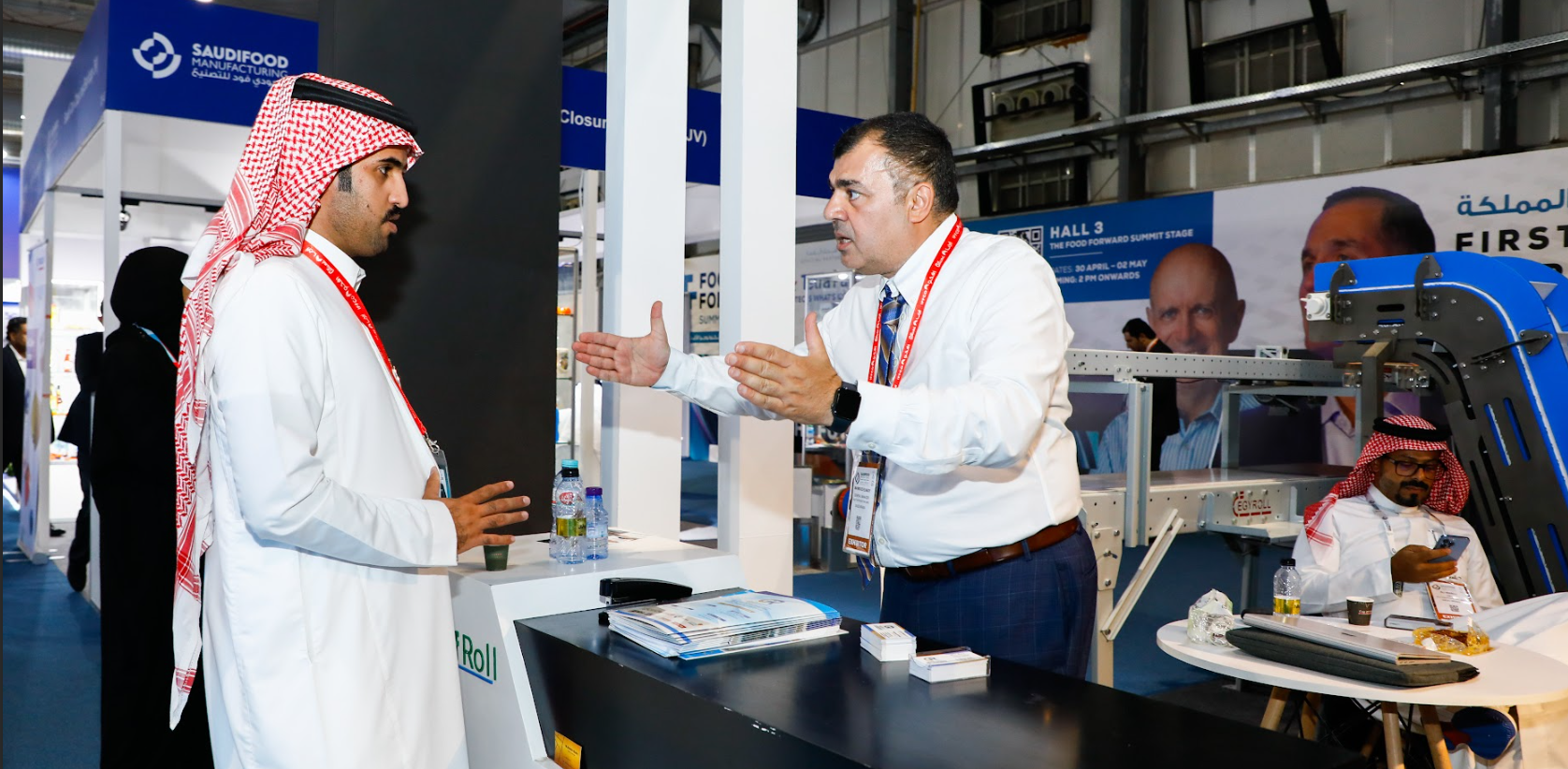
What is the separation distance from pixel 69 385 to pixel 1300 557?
11464 millimetres

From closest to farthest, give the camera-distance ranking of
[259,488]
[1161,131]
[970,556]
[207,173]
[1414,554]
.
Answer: [259,488], [970,556], [1414,554], [207,173], [1161,131]

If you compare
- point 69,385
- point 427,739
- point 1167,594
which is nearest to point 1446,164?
point 1167,594

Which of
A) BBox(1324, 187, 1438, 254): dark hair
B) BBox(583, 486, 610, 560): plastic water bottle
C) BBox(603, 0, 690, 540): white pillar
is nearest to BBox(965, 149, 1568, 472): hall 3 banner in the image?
BBox(1324, 187, 1438, 254): dark hair

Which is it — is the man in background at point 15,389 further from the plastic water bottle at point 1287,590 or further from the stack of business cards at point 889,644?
the plastic water bottle at point 1287,590

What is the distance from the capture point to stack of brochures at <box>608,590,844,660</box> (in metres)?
1.72

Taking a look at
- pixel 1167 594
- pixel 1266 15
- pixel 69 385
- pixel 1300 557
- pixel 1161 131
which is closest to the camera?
pixel 1300 557

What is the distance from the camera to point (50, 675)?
454 centimetres

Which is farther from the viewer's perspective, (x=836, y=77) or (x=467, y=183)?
(x=836, y=77)

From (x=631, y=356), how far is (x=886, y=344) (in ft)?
1.76

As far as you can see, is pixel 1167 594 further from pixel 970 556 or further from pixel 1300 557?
pixel 970 556

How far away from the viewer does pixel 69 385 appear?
1092cm

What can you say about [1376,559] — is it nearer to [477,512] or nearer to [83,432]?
[477,512]

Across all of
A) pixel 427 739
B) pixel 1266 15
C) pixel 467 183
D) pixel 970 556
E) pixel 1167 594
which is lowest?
pixel 1167 594

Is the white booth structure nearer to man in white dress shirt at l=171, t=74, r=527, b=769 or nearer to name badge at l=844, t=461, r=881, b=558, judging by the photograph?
man in white dress shirt at l=171, t=74, r=527, b=769
